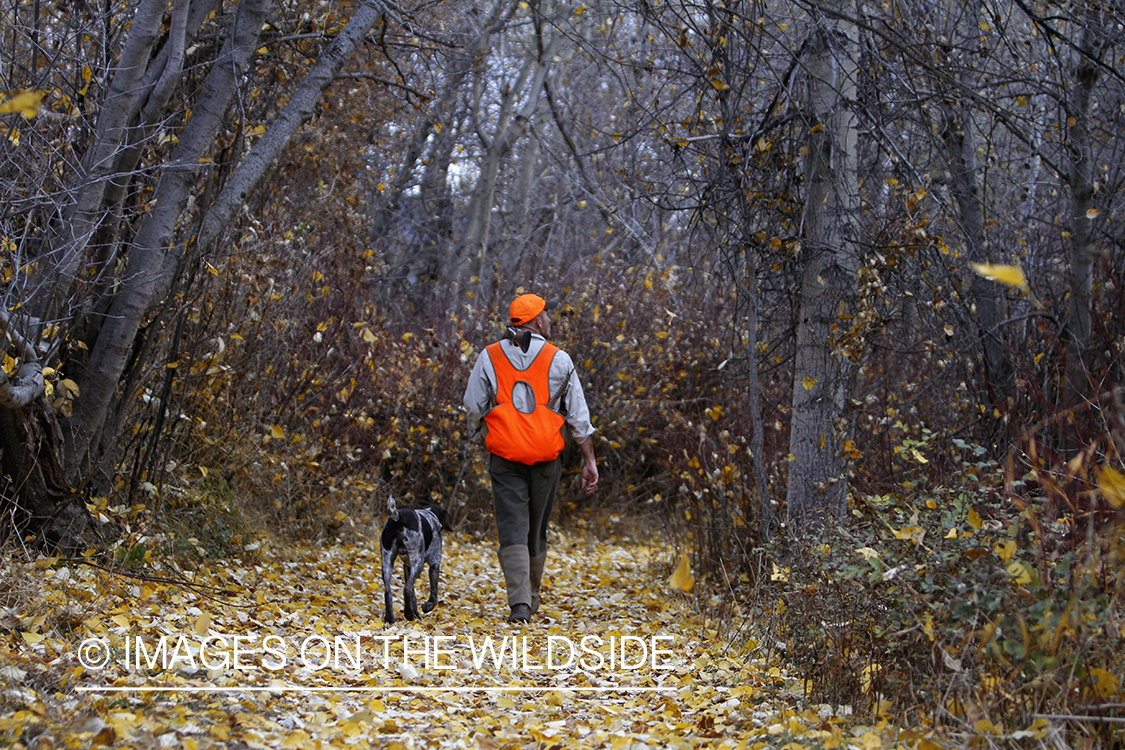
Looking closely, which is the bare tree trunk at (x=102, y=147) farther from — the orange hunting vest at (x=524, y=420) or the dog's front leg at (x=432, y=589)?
the dog's front leg at (x=432, y=589)

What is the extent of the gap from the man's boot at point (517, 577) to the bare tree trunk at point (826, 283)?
64.4 inches

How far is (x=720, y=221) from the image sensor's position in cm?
576

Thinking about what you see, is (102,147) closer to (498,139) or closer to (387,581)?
(387,581)

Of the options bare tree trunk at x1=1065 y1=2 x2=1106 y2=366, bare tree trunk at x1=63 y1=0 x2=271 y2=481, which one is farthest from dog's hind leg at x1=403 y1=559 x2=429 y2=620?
bare tree trunk at x1=1065 y1=2 x2=1106 y2=366

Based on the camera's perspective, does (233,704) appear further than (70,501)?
No

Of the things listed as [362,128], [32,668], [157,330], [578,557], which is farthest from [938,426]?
[362,128]

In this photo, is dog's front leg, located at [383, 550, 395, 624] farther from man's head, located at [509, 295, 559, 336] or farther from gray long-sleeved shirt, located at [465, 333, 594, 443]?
man's head, located at [509, 295, 559, 336]

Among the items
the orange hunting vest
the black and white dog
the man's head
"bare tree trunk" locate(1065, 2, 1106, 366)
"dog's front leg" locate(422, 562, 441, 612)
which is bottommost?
"dog's front leg" locate(422, 562, 441, 612)

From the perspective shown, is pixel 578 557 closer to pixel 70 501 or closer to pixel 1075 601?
pixel 70 501

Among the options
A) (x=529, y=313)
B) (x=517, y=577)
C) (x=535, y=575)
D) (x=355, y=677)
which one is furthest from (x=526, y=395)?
(x=355, y=677)

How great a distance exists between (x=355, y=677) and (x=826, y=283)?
3.32 meters

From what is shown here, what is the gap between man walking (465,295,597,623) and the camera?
5730mm

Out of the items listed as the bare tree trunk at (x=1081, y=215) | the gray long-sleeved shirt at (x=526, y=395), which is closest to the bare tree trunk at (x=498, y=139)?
the gray long-sleeved shirt at (x=526, y=395)

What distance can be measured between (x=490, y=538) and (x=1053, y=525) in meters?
7.43
